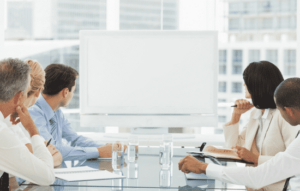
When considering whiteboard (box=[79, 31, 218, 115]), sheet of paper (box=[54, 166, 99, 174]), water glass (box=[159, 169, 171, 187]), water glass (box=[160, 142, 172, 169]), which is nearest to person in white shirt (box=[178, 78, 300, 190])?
water glass (box=[159, 169, 171, 187])

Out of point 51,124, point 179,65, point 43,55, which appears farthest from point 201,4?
point 51,124

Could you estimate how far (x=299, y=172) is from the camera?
4.30ft

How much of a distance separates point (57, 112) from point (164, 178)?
3.85ft

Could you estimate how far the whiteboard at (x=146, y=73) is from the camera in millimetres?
2809

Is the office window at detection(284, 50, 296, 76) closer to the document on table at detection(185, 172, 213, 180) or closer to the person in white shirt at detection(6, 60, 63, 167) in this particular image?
the document on table at detection(185, 172, 213, 180)

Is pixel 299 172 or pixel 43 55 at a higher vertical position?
pixel 43 55

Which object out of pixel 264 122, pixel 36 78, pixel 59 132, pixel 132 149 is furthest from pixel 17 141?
pixel 264 122

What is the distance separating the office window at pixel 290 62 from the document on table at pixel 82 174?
259 centimetres

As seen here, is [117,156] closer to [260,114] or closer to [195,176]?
[195,176]

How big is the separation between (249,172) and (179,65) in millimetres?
1566

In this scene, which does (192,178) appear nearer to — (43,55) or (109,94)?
(109,94)

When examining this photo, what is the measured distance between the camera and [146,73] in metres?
2.85

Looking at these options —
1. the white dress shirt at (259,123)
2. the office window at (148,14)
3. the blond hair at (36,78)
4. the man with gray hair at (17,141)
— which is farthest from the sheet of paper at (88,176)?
the office window at (148,14)

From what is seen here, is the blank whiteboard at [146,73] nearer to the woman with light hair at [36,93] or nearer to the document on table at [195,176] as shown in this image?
the woman with light hair at [36,93]
